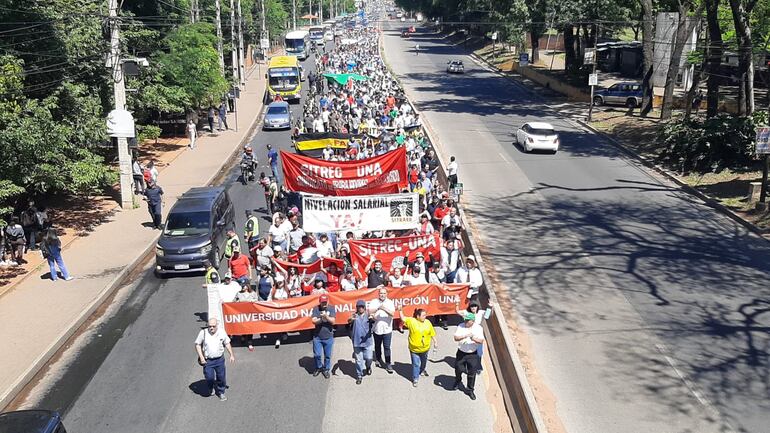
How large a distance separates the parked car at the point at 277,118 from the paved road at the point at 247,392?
2877 cm

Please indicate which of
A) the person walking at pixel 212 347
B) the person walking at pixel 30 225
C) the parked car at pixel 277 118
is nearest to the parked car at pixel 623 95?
the parked car at pixel 277 118

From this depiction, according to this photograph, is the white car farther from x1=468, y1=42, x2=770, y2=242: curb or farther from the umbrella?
the umbrella

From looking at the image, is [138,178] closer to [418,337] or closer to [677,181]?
[418,337]

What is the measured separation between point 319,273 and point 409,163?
12.4 meters

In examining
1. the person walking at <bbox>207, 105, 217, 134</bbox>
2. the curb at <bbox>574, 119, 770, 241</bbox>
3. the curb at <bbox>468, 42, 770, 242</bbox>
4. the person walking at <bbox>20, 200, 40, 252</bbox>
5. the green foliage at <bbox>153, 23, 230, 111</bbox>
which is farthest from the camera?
the person walking at <bbox>207, 105, 217, 134</bbox>

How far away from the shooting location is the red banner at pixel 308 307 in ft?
45.5

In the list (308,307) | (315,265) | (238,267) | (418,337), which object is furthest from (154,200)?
(418,337)

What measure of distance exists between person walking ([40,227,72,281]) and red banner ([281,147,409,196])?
5.98 metres

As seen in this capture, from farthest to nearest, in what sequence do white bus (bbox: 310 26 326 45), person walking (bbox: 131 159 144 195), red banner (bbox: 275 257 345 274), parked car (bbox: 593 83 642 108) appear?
1. white bus (bbox: 310 26 326 45)
2. parked car (bbox: 593 83 642 108)
3. person walking (bbox: 131 159 144 195)
4. red banner (bbox: 275 257 345 274)

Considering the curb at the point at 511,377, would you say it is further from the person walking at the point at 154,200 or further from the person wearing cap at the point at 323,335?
the person walking at the point at 154,200

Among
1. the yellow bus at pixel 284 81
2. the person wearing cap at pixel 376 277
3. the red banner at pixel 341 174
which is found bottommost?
the person wearing cap at pixel 376 277

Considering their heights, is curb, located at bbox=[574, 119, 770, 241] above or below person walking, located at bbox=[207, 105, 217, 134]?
below

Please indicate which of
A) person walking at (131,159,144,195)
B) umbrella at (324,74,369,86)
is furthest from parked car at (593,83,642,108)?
Answer: person walking at (131,159,144,195)

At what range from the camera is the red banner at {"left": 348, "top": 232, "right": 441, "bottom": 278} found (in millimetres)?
16266
